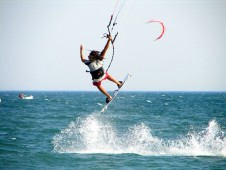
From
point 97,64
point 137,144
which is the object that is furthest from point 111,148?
point 97,64

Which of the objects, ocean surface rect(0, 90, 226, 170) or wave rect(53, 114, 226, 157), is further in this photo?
wave rect(53, 114, 226, 157)

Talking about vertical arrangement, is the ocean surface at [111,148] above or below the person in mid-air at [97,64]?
below

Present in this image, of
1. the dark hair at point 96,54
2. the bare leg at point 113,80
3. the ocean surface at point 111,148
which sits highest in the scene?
the dark hair at point 96,54

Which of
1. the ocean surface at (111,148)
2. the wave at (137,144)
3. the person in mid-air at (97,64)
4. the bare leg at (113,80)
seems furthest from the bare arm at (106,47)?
the wave at (137,144)

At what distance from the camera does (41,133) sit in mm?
34312

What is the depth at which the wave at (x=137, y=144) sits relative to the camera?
25781 millimetres

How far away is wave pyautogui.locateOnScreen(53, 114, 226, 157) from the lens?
84.6 ft

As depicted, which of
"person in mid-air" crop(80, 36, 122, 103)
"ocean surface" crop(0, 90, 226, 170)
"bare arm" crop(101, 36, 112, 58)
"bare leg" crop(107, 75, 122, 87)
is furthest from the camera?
"ocean surface" crop(0, 90, 226, 170)

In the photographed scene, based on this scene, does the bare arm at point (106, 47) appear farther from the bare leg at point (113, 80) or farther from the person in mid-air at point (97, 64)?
the bare leg at point (113, 80)

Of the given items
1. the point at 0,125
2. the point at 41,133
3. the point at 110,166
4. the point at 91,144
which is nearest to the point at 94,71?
the point at 110,166

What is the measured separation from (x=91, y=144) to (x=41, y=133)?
7826 millimetres

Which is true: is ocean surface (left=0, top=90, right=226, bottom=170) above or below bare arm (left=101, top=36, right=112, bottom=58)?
below

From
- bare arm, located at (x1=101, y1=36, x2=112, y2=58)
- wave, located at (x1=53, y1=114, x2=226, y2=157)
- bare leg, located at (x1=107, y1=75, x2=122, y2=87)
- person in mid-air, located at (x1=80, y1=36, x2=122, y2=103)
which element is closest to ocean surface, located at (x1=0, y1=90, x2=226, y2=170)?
wave, located at (x1=53, y1=114, x2=226, y2=157)

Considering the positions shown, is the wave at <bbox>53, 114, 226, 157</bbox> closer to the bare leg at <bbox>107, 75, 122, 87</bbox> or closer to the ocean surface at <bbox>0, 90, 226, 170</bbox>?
the ocean surface at <bbox>0, 90, 226, 170</bbox>
